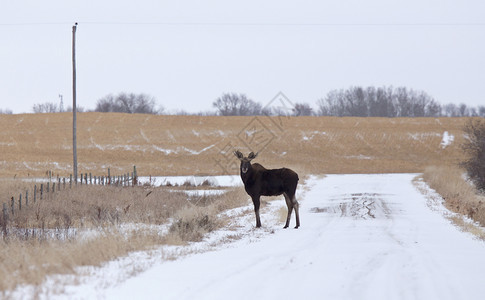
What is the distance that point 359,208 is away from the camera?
73.2 feet

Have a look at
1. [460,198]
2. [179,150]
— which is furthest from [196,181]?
[179,150]

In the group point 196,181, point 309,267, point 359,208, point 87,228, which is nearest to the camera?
point 309,267

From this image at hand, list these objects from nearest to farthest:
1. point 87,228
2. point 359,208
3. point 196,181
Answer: point 87,228 < point 359,208 < point 196,181

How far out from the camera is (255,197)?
17.0 m

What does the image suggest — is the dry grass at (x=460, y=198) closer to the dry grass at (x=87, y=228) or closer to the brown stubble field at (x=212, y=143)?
the dry grass at (x=87, y=228)

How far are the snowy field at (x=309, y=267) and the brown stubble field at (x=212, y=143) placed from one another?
3688cm

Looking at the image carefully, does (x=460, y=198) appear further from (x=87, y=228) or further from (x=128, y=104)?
(x=128, y=104)

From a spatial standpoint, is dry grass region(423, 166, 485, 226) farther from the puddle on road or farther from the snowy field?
the puddle on road

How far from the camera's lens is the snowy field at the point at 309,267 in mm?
8377

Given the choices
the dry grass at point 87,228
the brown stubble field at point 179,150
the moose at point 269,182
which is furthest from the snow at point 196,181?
the moose at point 269,182

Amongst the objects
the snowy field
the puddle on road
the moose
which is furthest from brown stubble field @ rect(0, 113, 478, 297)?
the snowy field

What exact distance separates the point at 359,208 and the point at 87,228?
34.7 ft

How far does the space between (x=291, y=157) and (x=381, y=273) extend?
184ft

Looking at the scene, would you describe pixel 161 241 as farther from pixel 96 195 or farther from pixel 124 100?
pixel 124 100
